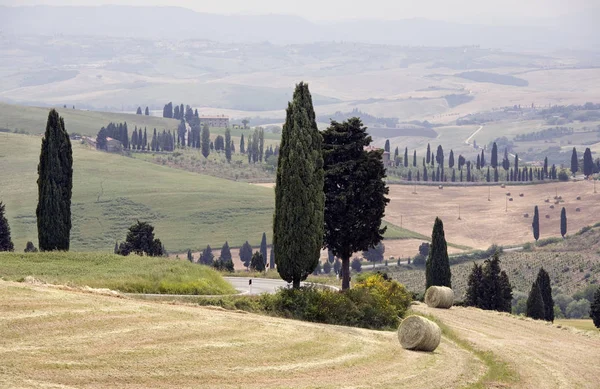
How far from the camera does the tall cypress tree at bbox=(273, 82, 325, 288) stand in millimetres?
54906

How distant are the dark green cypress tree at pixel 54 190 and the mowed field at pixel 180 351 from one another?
2599cm

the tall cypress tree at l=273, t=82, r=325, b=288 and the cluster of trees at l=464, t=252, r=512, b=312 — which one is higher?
the tall cypress tree at l=273, t=82, r=325, b=288

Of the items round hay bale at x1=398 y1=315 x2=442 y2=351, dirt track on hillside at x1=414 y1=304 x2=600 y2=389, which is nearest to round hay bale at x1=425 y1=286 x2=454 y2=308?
dirt track on hillside at x1=414 y1=304 x2=600 y2=389

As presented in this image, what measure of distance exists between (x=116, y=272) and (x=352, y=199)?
15.5 meters

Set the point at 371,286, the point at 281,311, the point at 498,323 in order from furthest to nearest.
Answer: the point at 498,323 < the point at 371,286 < the point at 281,311

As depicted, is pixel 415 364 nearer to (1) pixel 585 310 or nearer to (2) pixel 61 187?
(2) pixel 61 187

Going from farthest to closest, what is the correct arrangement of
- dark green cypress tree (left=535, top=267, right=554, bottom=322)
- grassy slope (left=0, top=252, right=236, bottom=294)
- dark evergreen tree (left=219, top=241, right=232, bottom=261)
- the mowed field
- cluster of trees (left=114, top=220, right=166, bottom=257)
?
dark evergreen tree (left=219, top=241, right=232, bottom=261) < dark green cypress tree (left=535, top=267, right=554, bottom=322) < cluster of trees (left=114, top=220, right=166, bottom=257) < grassy slope (left=0, top=252, right=236, bottom=294) < the mowed field

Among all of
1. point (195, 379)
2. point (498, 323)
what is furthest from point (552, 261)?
point (195, 379)

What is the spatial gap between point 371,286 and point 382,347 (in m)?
12.4

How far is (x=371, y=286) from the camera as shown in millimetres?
58312

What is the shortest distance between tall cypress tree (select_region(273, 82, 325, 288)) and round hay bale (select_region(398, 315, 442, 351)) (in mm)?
9596

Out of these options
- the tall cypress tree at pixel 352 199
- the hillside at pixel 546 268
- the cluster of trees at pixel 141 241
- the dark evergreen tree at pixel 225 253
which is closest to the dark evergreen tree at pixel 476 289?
the cluster of trees at pixel 141 241

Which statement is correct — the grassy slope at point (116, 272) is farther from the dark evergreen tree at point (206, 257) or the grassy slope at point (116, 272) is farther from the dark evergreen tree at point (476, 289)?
the dark evergreen tree at point (206, 257)

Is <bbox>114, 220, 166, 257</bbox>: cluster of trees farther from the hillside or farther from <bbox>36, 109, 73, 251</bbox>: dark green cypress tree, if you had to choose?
the hillside
